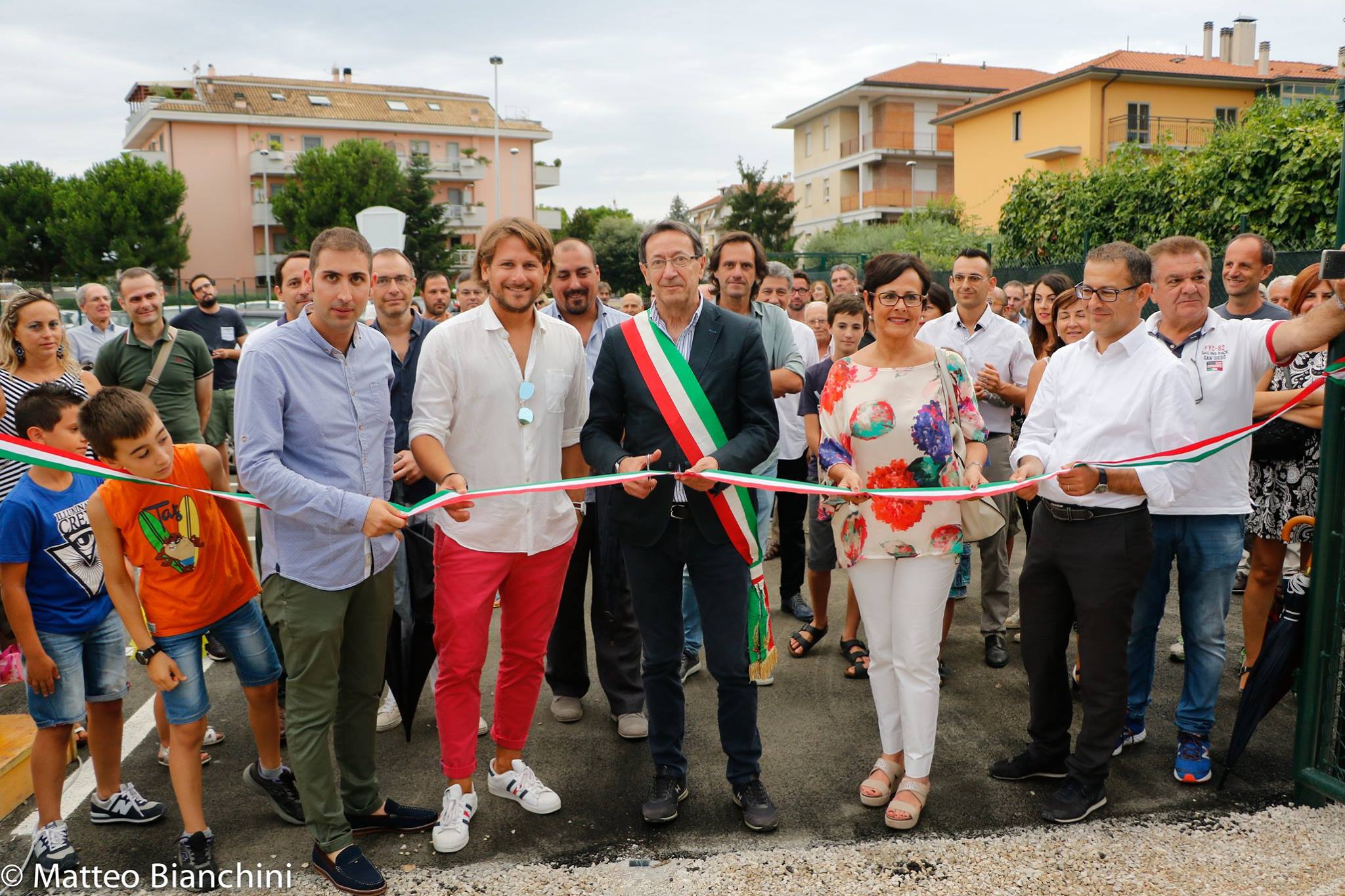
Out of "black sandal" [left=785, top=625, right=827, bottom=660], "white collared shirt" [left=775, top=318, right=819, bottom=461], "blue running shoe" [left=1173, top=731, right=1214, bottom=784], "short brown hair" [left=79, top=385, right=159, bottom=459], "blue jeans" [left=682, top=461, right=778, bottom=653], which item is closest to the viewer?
"short brown hair" [left=79, top=385, right=159, bottom=459]

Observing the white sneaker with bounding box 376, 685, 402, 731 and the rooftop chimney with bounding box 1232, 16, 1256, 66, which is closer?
the white sneaker with bounding box 376, 685, 402, 731

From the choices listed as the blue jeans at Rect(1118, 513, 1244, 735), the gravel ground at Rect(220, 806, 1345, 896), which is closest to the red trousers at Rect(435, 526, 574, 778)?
the gravel ground at Rect(220, 806, 1345, 896)

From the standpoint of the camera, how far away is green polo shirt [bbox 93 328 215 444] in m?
6.47

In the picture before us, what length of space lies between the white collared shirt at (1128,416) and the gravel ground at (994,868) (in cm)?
121

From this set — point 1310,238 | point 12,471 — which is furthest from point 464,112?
point 12,471

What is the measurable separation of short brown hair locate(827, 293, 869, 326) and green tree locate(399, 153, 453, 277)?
39.6m

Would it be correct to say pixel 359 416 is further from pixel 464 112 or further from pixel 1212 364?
pixel 464 112

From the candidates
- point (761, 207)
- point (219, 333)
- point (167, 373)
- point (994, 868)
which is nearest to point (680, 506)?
point (994, 868)

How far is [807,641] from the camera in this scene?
5.43 meters

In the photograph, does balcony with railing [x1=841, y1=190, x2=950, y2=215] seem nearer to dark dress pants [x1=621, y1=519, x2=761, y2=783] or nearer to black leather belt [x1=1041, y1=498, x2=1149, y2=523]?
black leather belt [x1=1041, y1=498, x2=1149, y2=523]

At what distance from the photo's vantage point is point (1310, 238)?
12164mm

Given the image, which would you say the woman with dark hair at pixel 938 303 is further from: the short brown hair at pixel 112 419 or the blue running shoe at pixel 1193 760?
the short brown hair at pixel 112 419

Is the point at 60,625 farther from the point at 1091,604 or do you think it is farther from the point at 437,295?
the point at 437,295

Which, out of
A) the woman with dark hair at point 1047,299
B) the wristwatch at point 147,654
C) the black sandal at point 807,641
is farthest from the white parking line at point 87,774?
the woman with dark hair at point 1047,299
